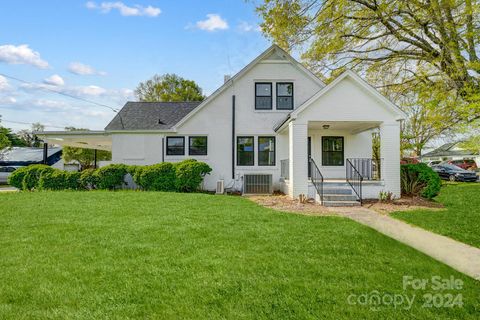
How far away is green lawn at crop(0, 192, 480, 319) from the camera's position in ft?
10.4

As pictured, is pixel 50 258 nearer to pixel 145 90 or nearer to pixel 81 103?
pixel 81 103

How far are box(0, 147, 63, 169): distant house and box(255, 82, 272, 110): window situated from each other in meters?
24.6

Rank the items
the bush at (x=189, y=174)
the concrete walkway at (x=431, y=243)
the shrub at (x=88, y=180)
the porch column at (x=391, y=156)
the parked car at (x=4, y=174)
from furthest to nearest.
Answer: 1. the parked car at (x=4, y=174)
2. the shrub at (x=88, y=180)
3. the bush at (x=189, y=174)
4. the porch column at (x=391, y=156)
5. the concrete walkway at (x=431, y=243)

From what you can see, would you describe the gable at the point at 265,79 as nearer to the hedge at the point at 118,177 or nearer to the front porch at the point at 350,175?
the hedge at the point at 118,177

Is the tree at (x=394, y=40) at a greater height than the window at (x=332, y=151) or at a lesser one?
greater

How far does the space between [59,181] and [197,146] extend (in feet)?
23.9

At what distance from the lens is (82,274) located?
13.4ft

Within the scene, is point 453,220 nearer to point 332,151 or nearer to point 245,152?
point 332,151

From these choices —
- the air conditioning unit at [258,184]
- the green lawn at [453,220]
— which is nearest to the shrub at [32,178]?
the air conditioning unit at [258,184]

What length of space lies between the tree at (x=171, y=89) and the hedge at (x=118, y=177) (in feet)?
82.8

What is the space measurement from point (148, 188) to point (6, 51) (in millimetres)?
14314

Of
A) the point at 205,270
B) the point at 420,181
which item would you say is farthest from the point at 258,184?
the point at 205,270

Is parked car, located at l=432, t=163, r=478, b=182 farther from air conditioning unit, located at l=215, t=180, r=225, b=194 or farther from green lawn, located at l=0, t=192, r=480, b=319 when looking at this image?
green lawn, located at l=0, t=192, r=480, b=319

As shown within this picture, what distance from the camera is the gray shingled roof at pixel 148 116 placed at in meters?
16.6
